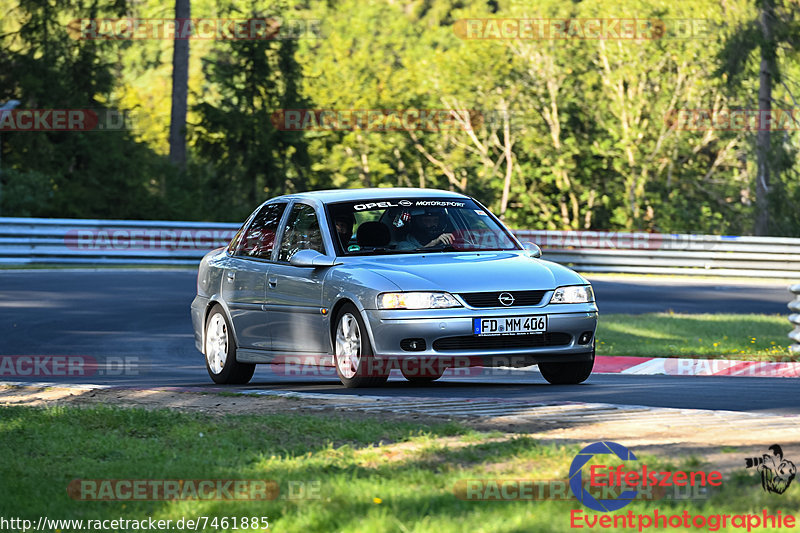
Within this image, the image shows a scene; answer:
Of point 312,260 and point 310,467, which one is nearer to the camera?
point 310,467

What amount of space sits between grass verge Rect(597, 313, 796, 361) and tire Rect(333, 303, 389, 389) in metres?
5.59

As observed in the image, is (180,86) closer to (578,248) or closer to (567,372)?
(578,248)

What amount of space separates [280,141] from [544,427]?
102ft

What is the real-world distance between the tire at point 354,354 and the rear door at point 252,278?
109 cm

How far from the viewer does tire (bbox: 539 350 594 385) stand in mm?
10555

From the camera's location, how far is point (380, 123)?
146 ft

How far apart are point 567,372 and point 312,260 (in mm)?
2260

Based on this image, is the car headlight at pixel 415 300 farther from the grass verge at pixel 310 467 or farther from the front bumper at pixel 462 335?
the grass verge at pixel 310 467

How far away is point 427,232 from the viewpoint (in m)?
11.0

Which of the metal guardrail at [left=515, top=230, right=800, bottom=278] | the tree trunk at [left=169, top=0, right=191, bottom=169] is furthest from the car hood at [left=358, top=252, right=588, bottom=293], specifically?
the tree trunk at [left=169, top=0, right=191, bottom=169]

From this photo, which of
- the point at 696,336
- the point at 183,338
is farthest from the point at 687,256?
the point at 183,338

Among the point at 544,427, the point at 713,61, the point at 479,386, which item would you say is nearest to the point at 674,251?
the point at 713,61

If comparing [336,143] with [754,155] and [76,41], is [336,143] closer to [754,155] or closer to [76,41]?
[76,41]

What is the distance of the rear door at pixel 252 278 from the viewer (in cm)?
1127
